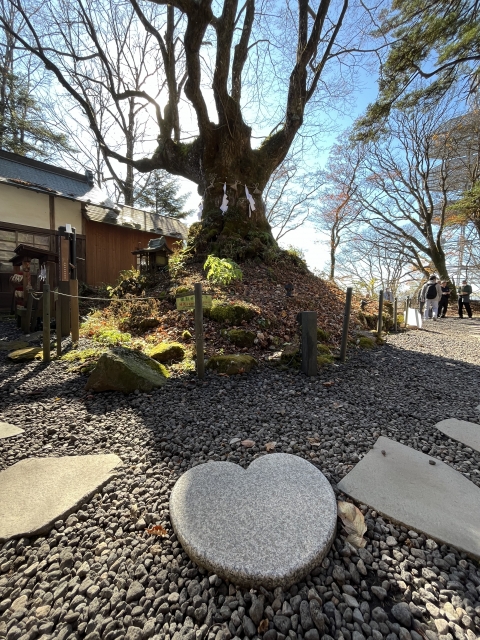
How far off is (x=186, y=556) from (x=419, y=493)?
1221 millimetres

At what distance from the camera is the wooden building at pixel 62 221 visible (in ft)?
29.7

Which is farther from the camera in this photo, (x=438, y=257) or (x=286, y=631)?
(x=438, y=257)

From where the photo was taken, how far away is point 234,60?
715 cm

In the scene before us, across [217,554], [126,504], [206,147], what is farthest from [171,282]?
[217,554]

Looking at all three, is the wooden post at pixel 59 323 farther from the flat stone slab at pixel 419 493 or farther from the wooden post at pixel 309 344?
the flat stone slab at pixel 419 493

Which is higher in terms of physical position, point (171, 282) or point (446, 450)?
point (171, 282)

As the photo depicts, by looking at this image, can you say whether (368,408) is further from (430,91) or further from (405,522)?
(430,91)

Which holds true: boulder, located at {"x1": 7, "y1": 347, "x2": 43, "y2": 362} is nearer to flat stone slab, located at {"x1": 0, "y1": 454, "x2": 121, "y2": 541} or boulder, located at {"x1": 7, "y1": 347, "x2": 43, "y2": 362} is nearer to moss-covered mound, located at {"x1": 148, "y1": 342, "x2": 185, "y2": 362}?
moss-covered mound, located at {"x1": 148, "y1": 342, "x2": 185, "y2": 362}

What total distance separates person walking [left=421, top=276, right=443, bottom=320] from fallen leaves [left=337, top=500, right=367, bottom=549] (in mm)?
10434

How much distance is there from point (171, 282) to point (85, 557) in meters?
5.55

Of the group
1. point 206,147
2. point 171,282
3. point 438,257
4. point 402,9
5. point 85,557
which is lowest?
point 85,557

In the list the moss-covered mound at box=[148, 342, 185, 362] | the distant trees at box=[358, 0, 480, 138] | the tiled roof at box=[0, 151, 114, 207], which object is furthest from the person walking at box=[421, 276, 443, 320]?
the tiled roof at box=[0, 151, 114, 207]

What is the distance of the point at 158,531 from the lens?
1309mm

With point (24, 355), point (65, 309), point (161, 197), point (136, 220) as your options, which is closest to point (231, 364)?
point (24, 355)
